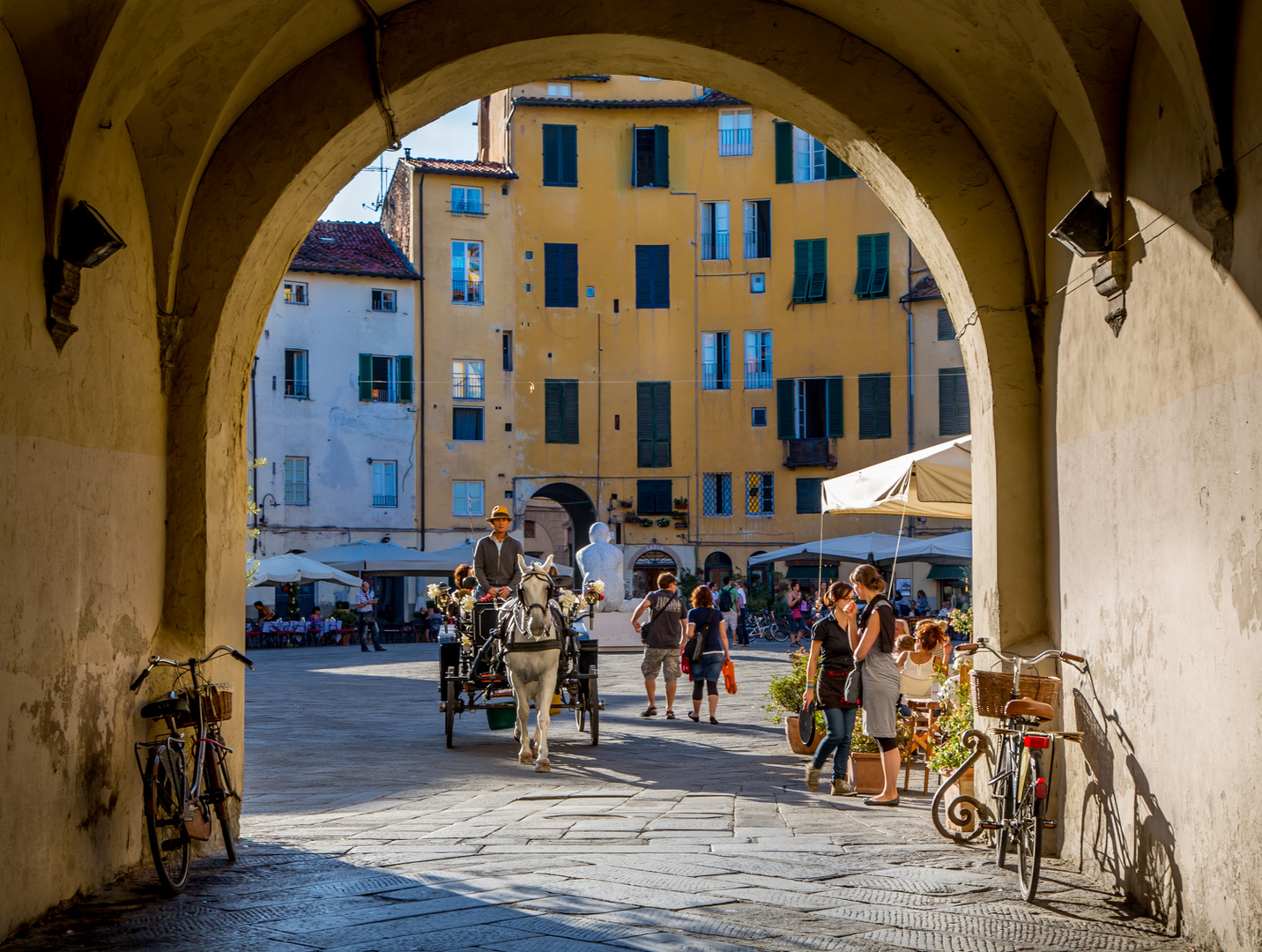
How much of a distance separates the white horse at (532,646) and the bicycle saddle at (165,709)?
183 inches

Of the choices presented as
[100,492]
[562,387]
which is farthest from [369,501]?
[100,492]

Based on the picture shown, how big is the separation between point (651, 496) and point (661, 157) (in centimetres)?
976

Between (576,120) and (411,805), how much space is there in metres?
32.9

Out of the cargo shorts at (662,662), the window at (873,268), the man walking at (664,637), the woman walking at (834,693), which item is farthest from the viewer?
the window at (873,268)

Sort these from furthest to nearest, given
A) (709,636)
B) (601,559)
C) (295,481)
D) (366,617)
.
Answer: (295,481) < (366,617) < (601,559) < (709,636)


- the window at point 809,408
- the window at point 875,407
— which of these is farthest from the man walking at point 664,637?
the window at point 809,408

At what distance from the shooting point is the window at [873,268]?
125 feet

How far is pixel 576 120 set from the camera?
3988cm

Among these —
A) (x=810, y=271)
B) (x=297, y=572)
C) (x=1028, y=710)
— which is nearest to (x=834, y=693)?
(x=1028, y=710)

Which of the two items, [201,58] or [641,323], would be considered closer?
[201,58]

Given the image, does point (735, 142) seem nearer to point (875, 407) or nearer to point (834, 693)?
point (875, 407)

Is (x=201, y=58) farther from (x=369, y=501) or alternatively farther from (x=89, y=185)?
(x=369, y=501)

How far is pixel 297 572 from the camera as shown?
32.1 m

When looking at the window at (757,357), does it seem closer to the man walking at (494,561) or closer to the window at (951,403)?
the window at (951,403)
